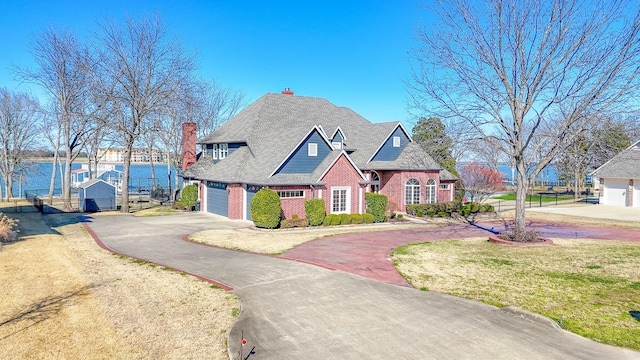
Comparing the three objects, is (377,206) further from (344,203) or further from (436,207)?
(436,207)

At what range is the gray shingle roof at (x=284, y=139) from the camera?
2877 cm

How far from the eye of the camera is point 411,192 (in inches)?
1364

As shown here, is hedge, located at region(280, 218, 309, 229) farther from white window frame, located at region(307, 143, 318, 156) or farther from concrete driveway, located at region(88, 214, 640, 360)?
concrete driveway, located at region(88, 214, 640, 360)

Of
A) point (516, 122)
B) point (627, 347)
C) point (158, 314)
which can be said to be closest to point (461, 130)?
point (516, 122)

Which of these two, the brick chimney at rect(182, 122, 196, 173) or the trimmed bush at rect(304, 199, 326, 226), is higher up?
the brick chimney at rect(182, 122, 196, 173)

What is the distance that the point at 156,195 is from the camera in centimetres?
4641

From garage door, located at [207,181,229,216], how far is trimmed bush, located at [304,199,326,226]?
23.2 feet

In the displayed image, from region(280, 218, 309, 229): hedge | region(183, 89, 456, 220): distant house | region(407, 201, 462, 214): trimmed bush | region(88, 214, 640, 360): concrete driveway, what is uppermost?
region(183, 89, 456, 220): distant house

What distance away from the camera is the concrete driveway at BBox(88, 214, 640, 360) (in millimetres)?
8406

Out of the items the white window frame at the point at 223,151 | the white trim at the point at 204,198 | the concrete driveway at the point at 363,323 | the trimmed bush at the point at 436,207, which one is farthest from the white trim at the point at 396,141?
the concrete driveway at the point at 363,323

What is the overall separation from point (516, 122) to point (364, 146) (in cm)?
1710

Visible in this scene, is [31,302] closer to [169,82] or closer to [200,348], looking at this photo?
[200,348]

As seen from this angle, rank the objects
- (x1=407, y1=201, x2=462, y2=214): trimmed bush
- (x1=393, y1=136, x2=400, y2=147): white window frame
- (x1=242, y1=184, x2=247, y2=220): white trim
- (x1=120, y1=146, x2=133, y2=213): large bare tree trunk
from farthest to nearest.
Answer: (x1=393, y1=136, x2=400, y2=147): white window frame < (x1=120, y1=146, x2=133, y2=213): large bare tree trunk < (x1=407, y1=201, x2=462, y2=214): trimmed bush < (x1=242, y1=184, x2=247, y2=220): white trim

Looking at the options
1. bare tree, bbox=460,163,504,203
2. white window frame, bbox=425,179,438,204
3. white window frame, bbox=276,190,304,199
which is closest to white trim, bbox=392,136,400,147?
white window frame, bbox=425,179,438,204
